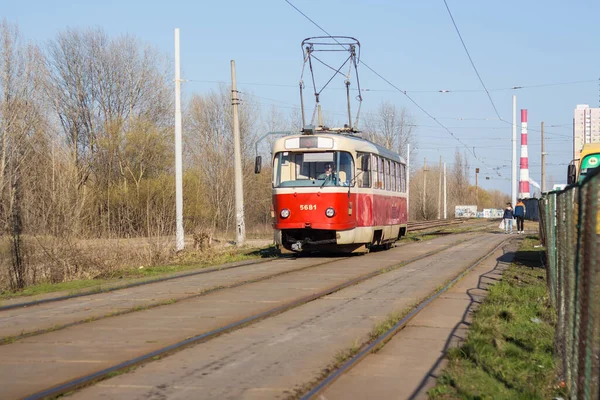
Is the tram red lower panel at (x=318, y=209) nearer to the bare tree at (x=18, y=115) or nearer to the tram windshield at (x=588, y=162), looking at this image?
the tram windshield at (x=588, y=162)

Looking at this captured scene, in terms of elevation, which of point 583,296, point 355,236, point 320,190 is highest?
point 320,190

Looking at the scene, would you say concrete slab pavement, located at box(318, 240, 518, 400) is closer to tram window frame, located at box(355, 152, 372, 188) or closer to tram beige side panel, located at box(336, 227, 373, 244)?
tram beige side panel, located at box(336, 227, 373, 244)

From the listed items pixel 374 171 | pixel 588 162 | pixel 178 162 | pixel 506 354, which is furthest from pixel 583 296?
pixel 178 162

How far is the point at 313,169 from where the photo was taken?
1981cm

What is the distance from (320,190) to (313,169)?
→ 0.71 metres

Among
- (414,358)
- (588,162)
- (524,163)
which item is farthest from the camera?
(524,163)

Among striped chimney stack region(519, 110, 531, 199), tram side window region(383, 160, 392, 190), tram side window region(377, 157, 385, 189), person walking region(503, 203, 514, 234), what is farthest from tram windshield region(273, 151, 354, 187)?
striped chimney stack region(519, 110, 531, 199)

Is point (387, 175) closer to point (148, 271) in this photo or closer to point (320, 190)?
point (320, 190)

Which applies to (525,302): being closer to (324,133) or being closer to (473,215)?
(324,133)

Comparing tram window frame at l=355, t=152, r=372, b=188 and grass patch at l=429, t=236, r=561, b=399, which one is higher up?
tram window frame at l=355, t=152, r=372, b=188

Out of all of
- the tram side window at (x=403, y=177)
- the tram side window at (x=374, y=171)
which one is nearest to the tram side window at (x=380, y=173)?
the tram side window at (x=374, y=171)

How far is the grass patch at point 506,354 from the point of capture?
6.11 m

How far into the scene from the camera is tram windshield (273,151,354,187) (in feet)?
64.4

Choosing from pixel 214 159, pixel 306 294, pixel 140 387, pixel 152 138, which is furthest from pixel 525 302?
pixel 214 159
